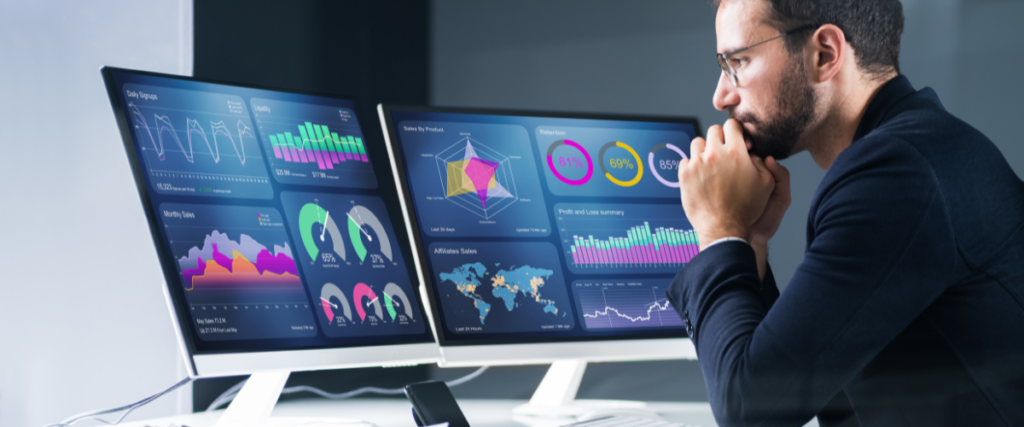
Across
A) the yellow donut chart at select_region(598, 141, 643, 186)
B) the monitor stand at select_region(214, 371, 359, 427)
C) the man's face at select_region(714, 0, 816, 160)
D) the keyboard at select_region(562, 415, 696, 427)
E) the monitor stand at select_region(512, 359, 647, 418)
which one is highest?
the man's face at select_region(714, 0, 816, 160)

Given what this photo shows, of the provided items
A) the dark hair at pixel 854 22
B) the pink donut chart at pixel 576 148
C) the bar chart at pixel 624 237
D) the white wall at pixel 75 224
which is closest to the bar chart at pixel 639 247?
the bar chart at pixel 624 237

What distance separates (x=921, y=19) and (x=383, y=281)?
3.46 ft

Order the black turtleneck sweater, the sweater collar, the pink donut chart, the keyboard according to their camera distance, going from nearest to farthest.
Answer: the black turtleneck sweater → the sweater collar → the keyboard → the pink donut chart

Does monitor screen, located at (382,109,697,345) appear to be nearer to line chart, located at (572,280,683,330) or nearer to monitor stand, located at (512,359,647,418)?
line chart, located at (572,280,683,330)

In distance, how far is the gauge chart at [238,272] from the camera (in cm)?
105

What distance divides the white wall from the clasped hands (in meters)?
1.14

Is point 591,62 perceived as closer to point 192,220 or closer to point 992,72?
point 992,72

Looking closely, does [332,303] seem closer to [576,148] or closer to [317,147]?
[317,147]

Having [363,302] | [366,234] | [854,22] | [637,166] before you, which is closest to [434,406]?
[363,302]

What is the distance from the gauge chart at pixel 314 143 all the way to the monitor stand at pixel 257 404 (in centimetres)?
33

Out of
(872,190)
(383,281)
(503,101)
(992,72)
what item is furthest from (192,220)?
(992,72)

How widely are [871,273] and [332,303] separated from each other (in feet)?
2.63

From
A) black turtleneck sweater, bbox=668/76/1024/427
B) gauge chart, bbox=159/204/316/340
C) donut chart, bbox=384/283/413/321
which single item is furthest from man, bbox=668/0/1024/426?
gauge chart, bbox=159/204/316/340

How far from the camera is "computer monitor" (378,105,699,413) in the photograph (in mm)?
1280
